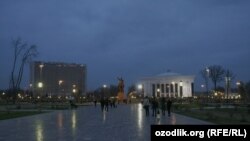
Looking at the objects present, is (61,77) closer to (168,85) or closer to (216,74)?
(168,85)

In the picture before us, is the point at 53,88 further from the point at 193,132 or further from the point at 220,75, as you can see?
the point at 193,132

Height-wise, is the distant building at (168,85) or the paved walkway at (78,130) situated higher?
the distant building at (168,85)

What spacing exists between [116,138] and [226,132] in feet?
Answer: 34.6

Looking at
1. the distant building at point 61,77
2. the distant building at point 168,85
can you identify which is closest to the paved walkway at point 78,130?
the distant building at point 168,85

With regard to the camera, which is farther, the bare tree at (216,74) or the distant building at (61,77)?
the distant building at (61,77)

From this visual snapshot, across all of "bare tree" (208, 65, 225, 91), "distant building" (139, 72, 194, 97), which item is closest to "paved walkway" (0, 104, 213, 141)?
"bare tree" (208, 65, 225, 91)

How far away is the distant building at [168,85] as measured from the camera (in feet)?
527

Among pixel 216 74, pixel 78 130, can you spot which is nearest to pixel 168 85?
pixel 216 74

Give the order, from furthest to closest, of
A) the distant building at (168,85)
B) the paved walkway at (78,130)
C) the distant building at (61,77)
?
1. the distant building at (61,77)
2. the distant building at (168,85)
3. the paved walkway at (78,130)

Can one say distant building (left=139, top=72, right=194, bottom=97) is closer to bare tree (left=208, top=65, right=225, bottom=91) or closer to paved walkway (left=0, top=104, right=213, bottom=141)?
bare tree (left=208, top=65, right=225, bottom=91)

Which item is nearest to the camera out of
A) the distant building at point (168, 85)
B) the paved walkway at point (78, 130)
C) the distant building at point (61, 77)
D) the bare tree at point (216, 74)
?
the paved walkway at point (78, 130)

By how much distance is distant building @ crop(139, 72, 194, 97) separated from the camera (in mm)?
160625

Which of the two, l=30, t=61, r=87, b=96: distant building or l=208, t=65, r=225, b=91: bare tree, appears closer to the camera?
l=208, t=65, r=225, b=91: bare tree

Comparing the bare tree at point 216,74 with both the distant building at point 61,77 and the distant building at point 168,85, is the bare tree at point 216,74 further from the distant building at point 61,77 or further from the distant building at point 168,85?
the distant building at point 61,77
